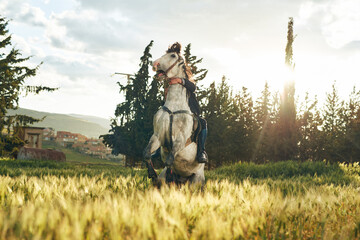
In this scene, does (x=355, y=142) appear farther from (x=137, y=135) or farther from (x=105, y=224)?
(x=105, y=224)

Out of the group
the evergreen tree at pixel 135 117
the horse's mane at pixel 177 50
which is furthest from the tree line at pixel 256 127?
the horse's mane at pixel 177 50

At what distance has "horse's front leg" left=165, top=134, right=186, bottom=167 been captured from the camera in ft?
16.4

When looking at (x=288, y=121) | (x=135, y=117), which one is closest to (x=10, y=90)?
(x=135, y=117)

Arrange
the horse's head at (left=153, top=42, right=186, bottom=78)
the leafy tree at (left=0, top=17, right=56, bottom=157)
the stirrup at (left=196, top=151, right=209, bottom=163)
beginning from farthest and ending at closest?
the leafy tree at (left=0, top=17, right=56, bottom=157) → the horse's head at (left=153, top=42, right=186, bottom=78) → the stirrup at (left=196, top=151, right=209, bottom=163)

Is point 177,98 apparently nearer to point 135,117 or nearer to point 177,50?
point 177,50

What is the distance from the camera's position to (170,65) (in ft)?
17.9

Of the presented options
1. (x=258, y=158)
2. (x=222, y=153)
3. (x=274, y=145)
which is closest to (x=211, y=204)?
(x=222, y=153)

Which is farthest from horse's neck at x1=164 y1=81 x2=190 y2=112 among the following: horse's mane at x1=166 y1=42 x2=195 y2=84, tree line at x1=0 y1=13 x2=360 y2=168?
tree line at x1=0 y1=13 x2=360 y2=168

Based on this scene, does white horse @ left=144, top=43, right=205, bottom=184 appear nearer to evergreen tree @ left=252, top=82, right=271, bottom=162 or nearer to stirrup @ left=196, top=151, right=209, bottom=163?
stirrup @ left=196, top=151, right=209, bottom=163

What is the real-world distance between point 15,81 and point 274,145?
Result: 2176 centimetres

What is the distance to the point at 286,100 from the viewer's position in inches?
1097

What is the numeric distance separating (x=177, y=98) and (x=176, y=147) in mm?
920

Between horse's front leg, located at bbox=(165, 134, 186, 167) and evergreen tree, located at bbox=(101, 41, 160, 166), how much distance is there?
21.1m

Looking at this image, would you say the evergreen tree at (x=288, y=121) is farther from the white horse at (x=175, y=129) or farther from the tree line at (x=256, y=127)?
the white horse at (x=175, y=129)
